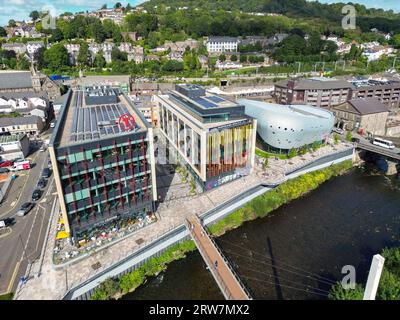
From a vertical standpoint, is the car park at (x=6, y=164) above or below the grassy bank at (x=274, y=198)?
above

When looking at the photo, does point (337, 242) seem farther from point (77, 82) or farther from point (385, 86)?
point (77, 82)

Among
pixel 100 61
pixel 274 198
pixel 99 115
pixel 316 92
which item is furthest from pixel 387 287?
pixel 100 61

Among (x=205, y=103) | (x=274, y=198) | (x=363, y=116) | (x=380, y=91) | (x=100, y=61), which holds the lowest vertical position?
(x=274, y=198)

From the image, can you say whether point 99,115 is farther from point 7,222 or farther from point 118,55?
point 118,55

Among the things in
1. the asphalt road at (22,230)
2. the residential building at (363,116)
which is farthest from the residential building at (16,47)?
the residential building at (363,116)

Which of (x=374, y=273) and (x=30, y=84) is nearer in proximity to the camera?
(x=374, y=273)

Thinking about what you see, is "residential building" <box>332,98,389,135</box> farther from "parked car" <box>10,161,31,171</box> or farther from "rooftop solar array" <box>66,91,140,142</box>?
"parked car" <box>10,161,31,171</box>

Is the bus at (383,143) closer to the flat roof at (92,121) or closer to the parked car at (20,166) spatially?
the flat roof at (92,121)
